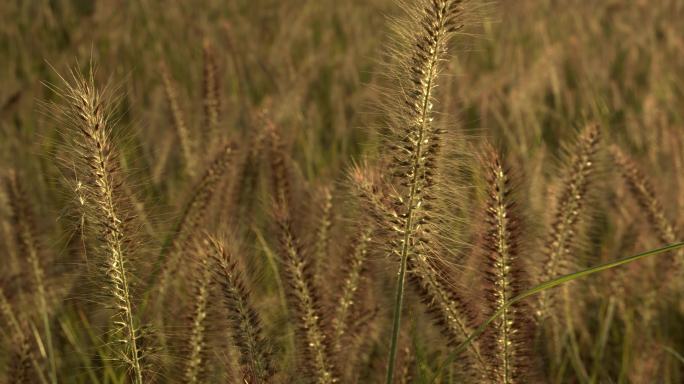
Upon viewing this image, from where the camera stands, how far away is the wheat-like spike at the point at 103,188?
4.42 ft

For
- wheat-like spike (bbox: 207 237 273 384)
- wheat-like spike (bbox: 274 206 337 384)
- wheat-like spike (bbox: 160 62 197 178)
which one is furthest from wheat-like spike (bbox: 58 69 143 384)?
wheat-like spike (bbox: 160 62 197 178)

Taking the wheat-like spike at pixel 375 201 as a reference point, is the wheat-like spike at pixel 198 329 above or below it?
below

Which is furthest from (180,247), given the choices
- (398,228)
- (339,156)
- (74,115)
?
(339,156)

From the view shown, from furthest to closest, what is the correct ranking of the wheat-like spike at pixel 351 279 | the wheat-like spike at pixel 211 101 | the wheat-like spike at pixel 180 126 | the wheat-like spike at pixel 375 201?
the wheat-like spike at pixel 180 126 → the wheat-like spike at pixel 211 101 → the wheat-like spike at pixel 351 279 → the wheat-like spike at pixel 375 201

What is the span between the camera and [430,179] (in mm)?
1366

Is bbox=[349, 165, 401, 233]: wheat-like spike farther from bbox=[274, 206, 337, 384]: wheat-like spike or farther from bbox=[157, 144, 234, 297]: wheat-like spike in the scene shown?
bbox=[157, 144, 234, 297]: wheat-like spike

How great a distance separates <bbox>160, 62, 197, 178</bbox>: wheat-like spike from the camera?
112 inches

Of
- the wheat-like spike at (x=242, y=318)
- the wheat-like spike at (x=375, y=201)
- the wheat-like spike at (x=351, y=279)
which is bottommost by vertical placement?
the wheat-like spike at (x=242, y=318)

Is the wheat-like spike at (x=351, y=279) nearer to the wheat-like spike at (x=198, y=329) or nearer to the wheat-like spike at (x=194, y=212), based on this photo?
the wheat-like spike at (x=198, y=329)

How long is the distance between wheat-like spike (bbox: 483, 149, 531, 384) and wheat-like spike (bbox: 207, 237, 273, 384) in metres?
0.39

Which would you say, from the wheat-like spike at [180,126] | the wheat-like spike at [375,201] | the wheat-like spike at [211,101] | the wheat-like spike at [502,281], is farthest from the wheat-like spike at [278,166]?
the wheat-like spike at [502,281]

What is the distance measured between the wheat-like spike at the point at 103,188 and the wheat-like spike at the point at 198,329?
161 mm

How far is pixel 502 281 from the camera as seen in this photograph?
1436mm

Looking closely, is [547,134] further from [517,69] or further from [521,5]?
[521,5]
